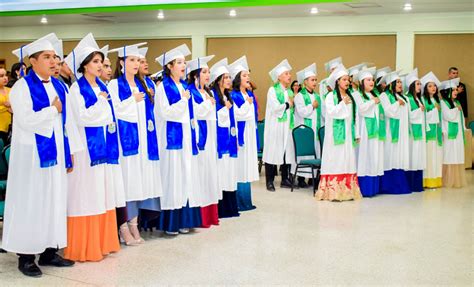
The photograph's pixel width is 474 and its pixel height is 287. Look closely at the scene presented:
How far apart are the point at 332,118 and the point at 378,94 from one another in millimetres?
1359

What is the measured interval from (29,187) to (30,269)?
26.5 inches

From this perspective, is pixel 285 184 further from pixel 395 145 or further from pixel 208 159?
pixel 208 159

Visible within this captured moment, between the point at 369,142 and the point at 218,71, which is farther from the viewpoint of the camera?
the point at 369,142

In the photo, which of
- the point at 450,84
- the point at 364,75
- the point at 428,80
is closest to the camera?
the point at 364,75

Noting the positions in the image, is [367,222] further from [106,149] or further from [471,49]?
[471,49]

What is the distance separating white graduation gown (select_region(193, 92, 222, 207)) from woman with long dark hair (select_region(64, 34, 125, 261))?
130cm

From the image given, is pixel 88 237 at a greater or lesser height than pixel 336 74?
lesser

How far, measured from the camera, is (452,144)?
10117mm

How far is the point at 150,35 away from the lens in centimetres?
1548

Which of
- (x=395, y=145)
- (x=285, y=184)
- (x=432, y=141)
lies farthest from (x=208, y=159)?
(x=432, y=141)

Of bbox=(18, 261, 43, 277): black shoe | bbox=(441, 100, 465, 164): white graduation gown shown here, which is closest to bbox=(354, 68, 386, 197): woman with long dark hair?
bbox=(441, 100, 465, 164): white graduation gown

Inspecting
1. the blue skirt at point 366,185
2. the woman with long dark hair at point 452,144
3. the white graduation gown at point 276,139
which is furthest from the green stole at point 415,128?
the white graduation gown at point 276,139

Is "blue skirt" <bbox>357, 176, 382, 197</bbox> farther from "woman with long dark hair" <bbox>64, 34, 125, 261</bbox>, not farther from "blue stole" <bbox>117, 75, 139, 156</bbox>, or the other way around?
"woman with long dark hair" <bbox>64, 34, 125, 261</bbox>

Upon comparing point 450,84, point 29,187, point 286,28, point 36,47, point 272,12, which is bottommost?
point 29,187
